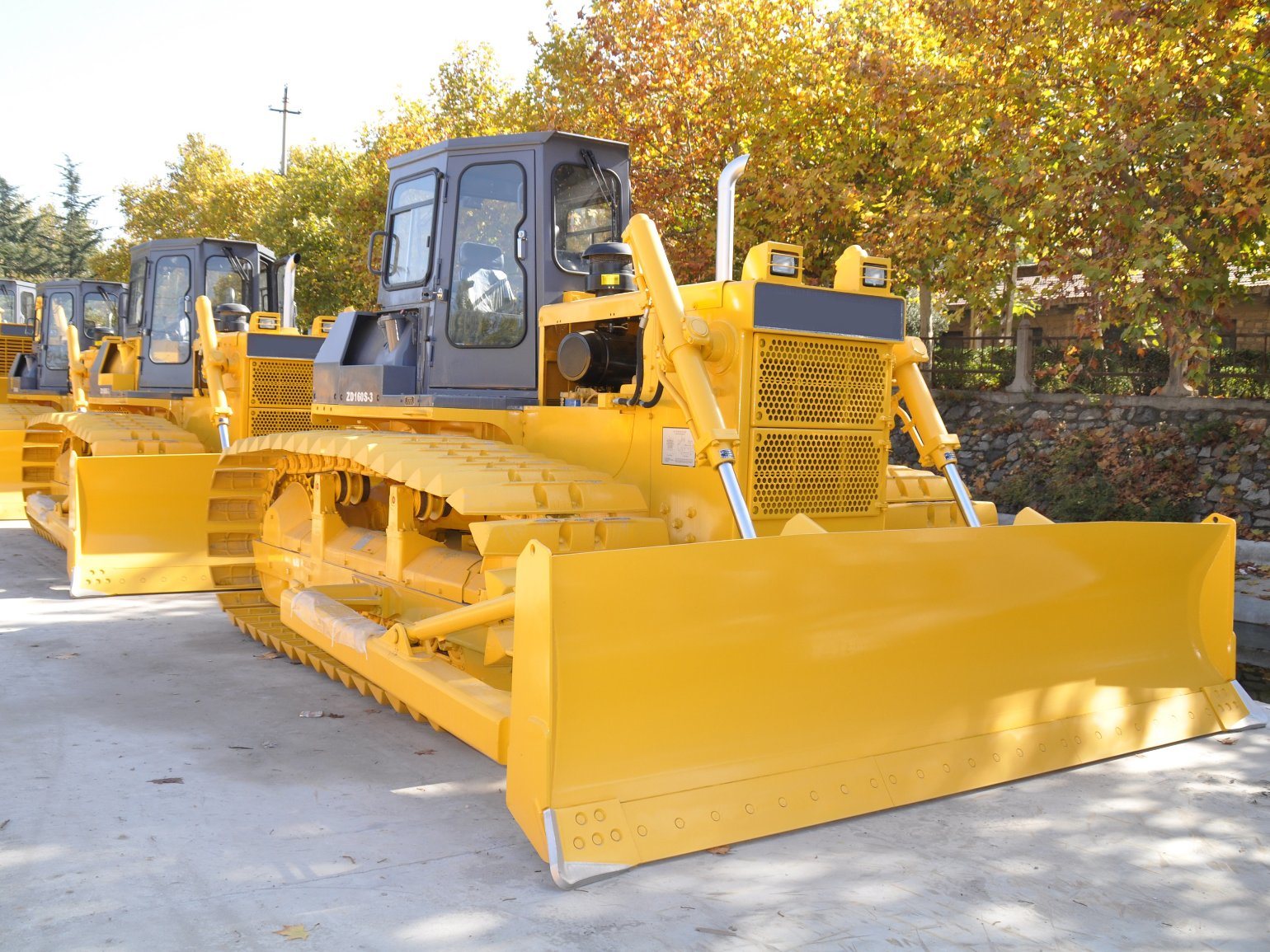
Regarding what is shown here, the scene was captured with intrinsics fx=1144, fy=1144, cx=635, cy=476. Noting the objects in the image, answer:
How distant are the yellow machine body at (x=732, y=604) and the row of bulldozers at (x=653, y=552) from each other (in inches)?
0.5

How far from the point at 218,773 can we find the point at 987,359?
1447 centimetres

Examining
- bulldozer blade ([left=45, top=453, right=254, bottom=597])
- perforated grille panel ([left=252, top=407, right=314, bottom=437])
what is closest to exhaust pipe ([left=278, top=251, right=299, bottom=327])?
perforated grille panel ([left=252, top=407, right=314, bottom=437])

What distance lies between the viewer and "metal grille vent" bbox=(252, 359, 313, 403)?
1041cm

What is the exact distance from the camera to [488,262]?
6430 millimetres

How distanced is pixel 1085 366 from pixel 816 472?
1167 centimetres

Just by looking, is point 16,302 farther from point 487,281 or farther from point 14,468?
point 487,281

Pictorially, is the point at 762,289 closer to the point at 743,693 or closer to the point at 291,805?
the point at 743,693

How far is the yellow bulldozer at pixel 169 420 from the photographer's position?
27.7 ft

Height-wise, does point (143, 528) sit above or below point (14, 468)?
below

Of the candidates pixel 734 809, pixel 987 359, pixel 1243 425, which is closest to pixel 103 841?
pixel 734 809

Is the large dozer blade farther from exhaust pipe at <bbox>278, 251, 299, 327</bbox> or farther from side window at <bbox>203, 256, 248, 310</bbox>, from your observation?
exhaust pipe at <bbox>278, 251, 299, 327</bbox>

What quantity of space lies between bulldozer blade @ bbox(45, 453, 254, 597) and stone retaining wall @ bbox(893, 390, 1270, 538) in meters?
9.83

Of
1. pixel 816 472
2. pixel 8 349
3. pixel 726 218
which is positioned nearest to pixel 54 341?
pixel 8 349

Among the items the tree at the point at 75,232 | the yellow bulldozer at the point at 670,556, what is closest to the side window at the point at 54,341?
the yellow bulldozer at the point at 670,556
